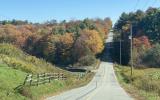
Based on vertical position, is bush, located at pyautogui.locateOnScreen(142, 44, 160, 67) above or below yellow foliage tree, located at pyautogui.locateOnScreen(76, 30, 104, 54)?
below

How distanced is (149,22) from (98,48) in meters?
23.2

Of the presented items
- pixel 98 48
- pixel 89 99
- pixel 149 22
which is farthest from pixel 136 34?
pixel 89 99

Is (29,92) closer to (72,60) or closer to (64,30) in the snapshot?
(72,60)

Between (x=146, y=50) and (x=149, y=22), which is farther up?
(x=149, y=22)

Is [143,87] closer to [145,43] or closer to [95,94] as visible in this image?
[95,94]

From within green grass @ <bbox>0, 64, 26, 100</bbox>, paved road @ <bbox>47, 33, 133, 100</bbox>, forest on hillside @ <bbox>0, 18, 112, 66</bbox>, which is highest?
forest on hillside @ <bbox>0, 18, 112, 66</bbox>

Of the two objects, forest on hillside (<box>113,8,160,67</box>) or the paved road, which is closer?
the paved road

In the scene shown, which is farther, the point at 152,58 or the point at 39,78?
the point at 152,58

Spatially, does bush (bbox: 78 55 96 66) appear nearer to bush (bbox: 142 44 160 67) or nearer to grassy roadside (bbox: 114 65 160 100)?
bush (bbox: 142 44 160 67)

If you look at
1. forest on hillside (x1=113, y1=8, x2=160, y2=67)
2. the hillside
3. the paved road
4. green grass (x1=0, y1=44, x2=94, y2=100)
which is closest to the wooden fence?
green grass (x1=0, y1=44, x2=94, y2=100)

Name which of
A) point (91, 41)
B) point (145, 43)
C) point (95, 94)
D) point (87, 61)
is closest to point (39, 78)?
point (95, 94)

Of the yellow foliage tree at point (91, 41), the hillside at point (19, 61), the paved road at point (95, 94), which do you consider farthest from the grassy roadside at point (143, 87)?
the yellow foliage tree at point (91, 41)

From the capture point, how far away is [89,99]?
32375mm

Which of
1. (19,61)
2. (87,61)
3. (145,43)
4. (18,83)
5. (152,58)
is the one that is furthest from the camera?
(145,43)
